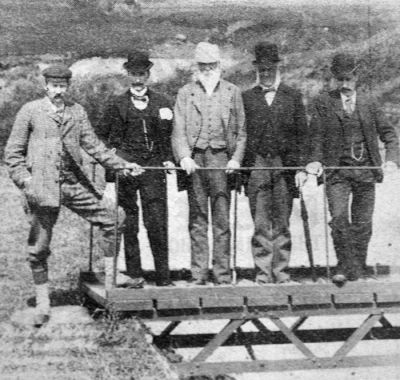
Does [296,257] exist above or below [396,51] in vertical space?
below

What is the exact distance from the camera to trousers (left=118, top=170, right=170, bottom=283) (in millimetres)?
6582

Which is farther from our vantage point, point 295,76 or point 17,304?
point 295,76

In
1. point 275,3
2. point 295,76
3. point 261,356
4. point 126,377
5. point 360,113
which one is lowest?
Answer: point 261,356

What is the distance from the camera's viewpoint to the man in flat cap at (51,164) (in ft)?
20.1

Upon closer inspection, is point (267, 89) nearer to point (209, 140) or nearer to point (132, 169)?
point (209, 140)

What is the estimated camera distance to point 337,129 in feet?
22.3

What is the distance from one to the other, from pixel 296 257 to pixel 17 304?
286 inches

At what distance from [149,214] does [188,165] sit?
63 cm

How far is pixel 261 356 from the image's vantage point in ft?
38.0

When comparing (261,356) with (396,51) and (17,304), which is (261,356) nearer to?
(17,304)

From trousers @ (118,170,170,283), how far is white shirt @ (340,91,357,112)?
1855mm

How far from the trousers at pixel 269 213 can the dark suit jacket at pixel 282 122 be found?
12 centimetres

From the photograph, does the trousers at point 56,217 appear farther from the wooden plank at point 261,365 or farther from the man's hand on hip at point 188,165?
the wooden plank at point 261,365

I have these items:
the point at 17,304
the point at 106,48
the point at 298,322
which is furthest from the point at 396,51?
the point at 17,304
